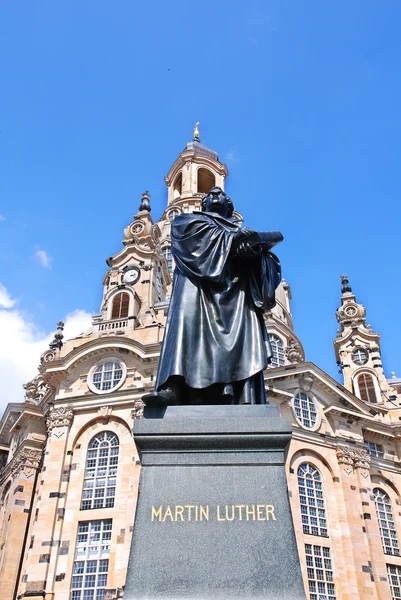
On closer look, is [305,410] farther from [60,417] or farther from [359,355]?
[60,417]

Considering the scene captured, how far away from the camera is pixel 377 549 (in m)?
30.5

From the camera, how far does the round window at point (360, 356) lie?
4444cm

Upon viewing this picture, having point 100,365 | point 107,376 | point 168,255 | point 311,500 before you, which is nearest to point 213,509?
point 107,376

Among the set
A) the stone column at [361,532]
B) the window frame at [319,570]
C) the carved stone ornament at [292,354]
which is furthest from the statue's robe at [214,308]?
the carved stone ornament at [292,354]

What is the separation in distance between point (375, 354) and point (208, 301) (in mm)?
39968

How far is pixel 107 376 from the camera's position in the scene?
3178 cm

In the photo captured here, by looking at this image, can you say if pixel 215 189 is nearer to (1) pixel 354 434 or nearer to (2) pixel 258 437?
(2) pixel 258 437

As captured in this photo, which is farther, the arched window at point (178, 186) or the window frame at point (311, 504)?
the arched window at point (178, 186)

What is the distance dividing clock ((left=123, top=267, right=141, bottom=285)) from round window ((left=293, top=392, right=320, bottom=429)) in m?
14.0

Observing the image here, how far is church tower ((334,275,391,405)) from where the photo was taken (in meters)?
42.2

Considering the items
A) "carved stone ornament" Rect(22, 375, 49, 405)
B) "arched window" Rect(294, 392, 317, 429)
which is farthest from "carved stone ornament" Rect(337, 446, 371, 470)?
"carved stone ornament" Rect(22, 375, 49, 405)

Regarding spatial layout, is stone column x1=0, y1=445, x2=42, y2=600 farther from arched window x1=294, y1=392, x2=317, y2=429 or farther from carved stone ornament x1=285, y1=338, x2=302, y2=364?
carved stone ornament x1=285, y1=338, x2=302, y2=364

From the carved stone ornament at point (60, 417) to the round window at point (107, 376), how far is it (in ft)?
5.82

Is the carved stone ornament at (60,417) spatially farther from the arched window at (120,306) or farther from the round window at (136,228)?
the round window at (136,228)
